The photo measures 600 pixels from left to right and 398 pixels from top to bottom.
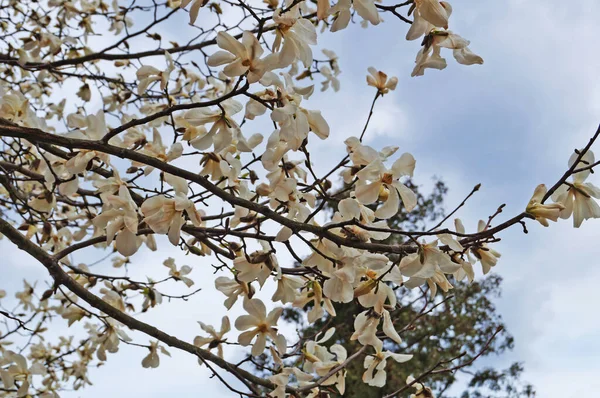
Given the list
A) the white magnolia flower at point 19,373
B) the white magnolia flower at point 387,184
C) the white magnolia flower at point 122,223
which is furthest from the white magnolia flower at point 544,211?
the white magnolia flower at point 19,373

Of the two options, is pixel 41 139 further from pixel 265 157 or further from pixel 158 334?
pixel 158 334

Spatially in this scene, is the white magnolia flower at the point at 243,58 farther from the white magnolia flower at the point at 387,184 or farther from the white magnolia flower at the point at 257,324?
the white magnolia flower at the point at 257,324

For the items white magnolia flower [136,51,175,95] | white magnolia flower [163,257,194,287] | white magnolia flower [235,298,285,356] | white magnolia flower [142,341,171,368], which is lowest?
white magnolia flower [235,298,285,356]

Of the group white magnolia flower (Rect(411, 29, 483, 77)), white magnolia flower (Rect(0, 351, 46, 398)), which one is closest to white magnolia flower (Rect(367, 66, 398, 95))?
white magnolia flower (Rect(411, 29, 483, 77))

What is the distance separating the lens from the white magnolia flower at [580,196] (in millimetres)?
1199

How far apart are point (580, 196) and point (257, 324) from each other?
779mm

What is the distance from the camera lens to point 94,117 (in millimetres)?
1348

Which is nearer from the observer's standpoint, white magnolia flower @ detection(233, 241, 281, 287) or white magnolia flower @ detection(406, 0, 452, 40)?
white magnolia flower @ detection(406, 0, 452, 40)

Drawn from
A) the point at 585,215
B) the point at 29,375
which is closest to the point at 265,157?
the point at 585,215

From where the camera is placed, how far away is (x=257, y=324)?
4.51ft

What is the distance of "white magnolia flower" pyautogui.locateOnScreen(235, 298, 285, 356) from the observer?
4.43ft

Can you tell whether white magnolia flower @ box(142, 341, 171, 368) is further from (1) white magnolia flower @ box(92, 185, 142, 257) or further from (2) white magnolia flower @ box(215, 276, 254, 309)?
(1) white magnolia flower @ box(92, 185, 142, 257)

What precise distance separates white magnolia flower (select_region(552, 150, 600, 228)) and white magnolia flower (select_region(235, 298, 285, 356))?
68 cm

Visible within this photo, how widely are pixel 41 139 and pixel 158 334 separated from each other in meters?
0.66
